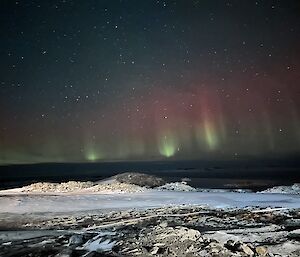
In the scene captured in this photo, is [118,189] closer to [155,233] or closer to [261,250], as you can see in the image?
[155,233]

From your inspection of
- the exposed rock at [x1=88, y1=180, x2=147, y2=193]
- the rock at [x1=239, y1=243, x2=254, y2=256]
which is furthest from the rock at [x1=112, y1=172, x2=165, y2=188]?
the rock at [x1=239, y1=243, x2=254, y2=256]

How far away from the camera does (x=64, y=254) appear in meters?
9.43

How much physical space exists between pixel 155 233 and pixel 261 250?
12.2 ft

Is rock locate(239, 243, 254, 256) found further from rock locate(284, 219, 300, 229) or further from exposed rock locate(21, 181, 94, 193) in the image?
exposed rock locate(21, 181, 94, 193)

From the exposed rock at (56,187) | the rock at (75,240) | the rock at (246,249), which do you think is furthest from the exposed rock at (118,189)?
the rock at (246,249)

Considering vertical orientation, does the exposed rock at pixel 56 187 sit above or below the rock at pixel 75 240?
above

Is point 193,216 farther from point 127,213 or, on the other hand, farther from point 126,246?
point 126,246

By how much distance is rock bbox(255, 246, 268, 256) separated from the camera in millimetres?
9098

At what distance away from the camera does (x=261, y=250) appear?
9.23m

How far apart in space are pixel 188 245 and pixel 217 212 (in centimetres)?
743

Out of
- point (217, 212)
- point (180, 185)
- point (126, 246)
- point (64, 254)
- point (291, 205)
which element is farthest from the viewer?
point (180, 185)

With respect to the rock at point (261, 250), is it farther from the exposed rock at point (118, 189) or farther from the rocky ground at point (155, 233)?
the exposed rock at point (118, 189)

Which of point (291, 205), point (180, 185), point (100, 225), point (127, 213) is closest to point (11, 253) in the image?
point (100, 225)

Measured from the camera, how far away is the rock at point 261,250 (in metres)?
9.10
